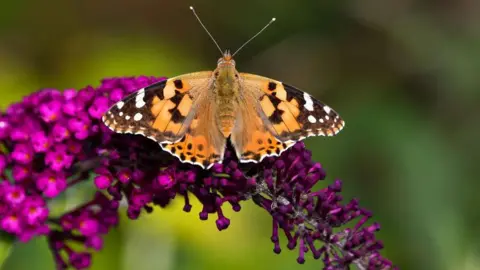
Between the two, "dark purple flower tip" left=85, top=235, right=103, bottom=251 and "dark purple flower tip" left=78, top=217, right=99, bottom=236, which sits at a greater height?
"dark purple flower tip" left=78, top=217, right=99, bottom=236

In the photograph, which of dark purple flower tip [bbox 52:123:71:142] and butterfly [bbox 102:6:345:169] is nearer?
butterfly [bbox 102:6:345:169]

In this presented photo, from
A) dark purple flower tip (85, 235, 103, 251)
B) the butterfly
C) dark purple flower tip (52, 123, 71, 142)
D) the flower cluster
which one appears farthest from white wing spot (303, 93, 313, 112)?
dark purple flower tip (85, 235, 103, 251)

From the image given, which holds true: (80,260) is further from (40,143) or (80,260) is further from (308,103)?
(308,103)

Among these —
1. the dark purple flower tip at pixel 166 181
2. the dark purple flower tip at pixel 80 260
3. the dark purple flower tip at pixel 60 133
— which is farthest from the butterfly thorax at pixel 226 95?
the dark purple flower tip at pixel 80 260

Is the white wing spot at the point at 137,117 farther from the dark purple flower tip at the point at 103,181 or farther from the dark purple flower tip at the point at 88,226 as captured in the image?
the dark purple flower tip at the point at 88,226

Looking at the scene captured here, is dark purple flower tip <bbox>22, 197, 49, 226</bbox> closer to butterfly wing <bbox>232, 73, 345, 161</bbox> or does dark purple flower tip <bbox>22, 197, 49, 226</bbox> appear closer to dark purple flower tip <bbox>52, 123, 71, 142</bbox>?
dark purple flower tip <bbox>52, 123, 71, 142</bbox>

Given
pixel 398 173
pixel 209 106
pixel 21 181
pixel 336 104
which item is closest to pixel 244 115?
pixel 209 106

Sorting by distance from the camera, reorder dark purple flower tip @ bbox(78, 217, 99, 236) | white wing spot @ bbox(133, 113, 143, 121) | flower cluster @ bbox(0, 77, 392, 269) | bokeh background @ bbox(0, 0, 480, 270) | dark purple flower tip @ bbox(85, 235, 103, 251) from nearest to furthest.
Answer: flower cluster @ bbox(0, 77, 392, 269)
white wing spot @ bbox(133, 113, 143, 121)
dark purple flower tip @ bbox(78, 217, 99, 236)
dark purple flower tip @ bbox(85, 235, 103, 251)
bokeh background @ bbox(0, 0, 480, 270)

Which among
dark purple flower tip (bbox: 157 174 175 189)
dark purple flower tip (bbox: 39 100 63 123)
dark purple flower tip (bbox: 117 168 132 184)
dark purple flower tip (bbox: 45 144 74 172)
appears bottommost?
dark purple flower tip (bbox: 157 174 175 189)
